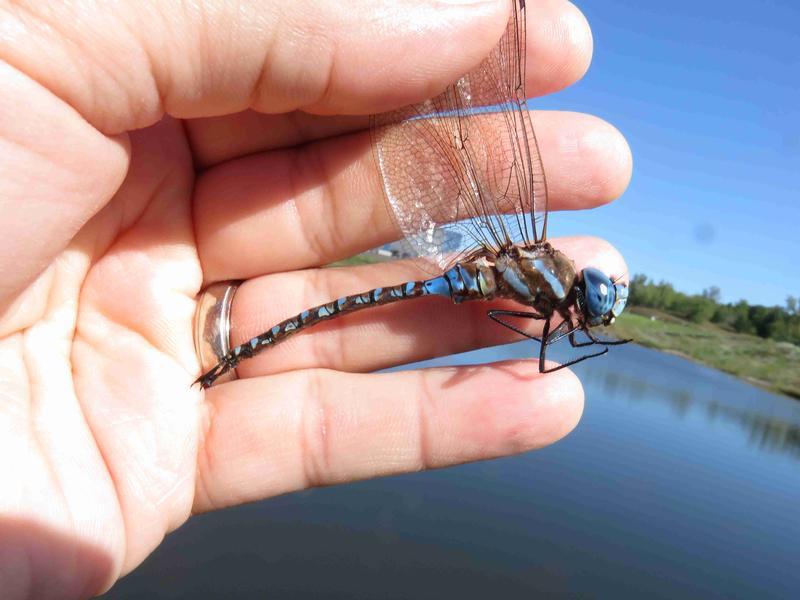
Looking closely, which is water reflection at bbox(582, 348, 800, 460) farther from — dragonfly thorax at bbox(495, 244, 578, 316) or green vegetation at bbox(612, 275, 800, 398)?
dragonfly thorax at bbox(495, 244, 578, 316)

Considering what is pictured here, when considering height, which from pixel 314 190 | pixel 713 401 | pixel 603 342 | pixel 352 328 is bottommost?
pixel 713 401

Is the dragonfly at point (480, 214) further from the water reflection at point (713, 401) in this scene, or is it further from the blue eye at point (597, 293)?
the water reflection at point (713, 401)

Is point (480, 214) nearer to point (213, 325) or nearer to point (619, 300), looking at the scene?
point (619, 300)

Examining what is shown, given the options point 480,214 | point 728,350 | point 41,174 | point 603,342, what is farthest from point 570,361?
point 728,350

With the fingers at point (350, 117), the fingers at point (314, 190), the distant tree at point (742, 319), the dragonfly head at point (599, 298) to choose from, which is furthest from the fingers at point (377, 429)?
the distant tree at point (742, 319)

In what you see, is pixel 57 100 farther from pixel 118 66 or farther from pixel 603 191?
pixel 603 191

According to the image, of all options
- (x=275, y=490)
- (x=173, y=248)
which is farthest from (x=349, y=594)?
(x=173, y=248)

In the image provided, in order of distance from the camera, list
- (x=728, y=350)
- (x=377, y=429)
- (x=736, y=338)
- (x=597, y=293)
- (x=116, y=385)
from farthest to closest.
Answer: (x=736, y=338) → (x=728, y=350) → (x=597, y=293) → (x=377, y=429) → (x=116, y=385)
